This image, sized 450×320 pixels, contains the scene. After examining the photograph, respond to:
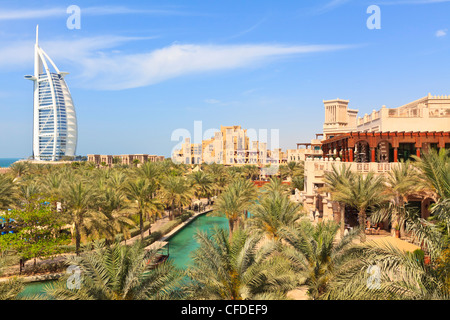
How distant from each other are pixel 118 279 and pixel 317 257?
230 inches

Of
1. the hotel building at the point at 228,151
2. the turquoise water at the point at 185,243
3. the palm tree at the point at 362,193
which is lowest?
the turquoise water at the point at 185,243

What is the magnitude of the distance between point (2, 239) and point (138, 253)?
1304 centimetres

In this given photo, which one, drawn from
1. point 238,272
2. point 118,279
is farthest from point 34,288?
point 238,272

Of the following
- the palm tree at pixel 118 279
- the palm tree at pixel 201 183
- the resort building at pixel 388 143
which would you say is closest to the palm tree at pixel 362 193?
the resort building at pixel 388 143

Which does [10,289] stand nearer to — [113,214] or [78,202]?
[78,202]

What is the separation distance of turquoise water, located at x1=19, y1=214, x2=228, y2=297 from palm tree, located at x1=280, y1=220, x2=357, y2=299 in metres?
7.88

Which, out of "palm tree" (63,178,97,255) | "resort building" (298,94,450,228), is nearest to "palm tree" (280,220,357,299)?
"resort building" (298,94,450,228)

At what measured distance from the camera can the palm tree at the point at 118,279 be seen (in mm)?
7881

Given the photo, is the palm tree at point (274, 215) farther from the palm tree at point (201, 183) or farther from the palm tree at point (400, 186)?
the palm tree at point (201, 183)

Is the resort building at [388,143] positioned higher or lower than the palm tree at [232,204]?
higher

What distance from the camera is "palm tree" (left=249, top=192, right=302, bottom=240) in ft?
51.0

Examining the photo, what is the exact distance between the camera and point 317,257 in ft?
30.0

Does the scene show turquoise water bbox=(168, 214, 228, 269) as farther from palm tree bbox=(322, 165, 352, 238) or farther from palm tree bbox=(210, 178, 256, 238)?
palm tree bbox=(322, 165, 352, 238)

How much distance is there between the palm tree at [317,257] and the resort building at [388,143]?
9.76 meters
